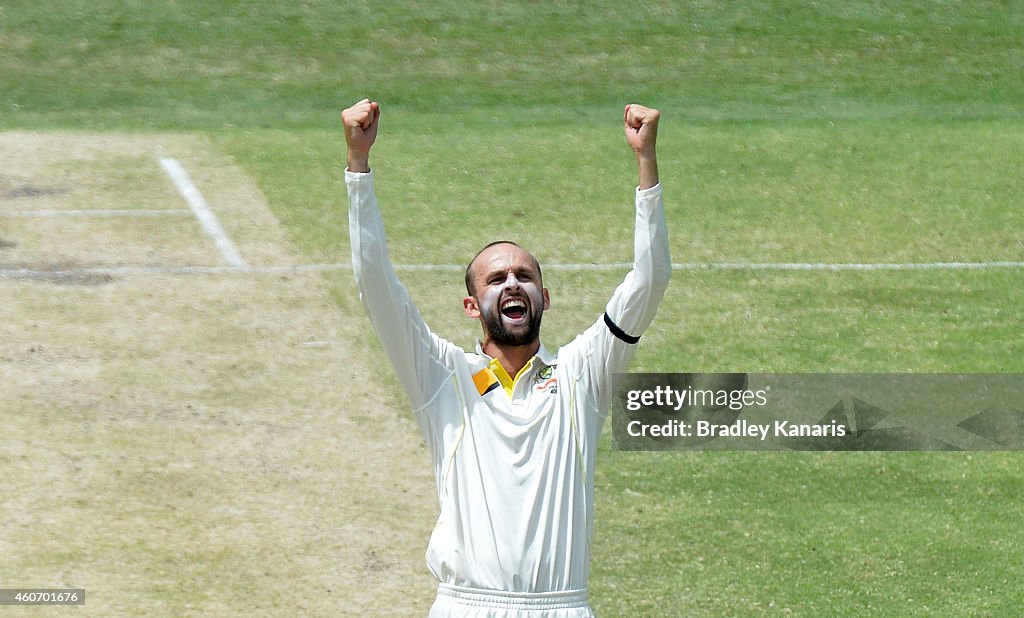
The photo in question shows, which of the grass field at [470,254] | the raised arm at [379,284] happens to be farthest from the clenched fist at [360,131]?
the grass field at [470,254]

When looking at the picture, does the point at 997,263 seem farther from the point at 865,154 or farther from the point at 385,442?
the point at 385,442

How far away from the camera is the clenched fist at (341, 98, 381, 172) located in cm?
537

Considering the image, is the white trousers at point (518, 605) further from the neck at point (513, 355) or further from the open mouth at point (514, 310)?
the open mouth at point (514, 310)

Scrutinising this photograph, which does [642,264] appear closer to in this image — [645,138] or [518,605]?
[645,138]

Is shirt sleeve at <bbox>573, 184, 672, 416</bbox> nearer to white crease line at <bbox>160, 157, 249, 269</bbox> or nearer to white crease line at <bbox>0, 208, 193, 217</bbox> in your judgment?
white crease line at <bbox>160, 157, 249, 269</bbox>

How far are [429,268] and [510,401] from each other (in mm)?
8900

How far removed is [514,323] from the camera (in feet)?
18.6

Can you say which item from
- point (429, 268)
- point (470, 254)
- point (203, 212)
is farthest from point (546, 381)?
point (203, 212)

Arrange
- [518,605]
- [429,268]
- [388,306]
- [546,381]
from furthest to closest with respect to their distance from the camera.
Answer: [429,268] < [546,381] < [388,306] < [518,605]

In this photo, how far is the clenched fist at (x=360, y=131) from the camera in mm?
5371

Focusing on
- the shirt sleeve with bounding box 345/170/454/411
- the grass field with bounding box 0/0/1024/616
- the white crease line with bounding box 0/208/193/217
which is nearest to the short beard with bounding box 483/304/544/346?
the shirt sleeve with bounding box 345/170/454/411

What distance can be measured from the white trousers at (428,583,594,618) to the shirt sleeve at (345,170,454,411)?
0.78m

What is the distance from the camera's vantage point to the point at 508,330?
5672 millimetres

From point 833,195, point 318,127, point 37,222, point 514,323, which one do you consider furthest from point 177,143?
point 514,323
